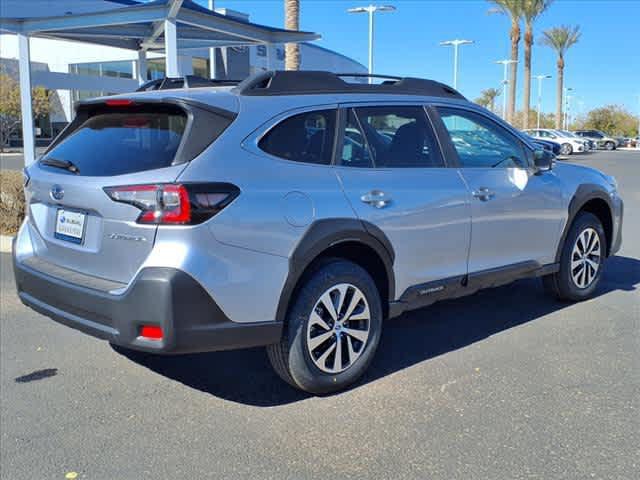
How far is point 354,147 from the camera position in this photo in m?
4.09

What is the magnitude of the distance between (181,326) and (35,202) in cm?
152

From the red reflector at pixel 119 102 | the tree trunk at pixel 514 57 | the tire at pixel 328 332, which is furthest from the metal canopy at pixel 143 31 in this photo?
the tree trunk at pixel 514 57

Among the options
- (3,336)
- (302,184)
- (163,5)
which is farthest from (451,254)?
(163,5)

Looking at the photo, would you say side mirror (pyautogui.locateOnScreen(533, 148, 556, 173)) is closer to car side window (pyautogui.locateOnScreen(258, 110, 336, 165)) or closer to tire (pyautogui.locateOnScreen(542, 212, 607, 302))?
tire (pyautogui.locateOnScreen(542, 212, 607, 302))

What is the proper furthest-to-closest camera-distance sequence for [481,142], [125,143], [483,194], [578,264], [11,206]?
[11,206] < [578,264] < [481,142] < [483,194] < [125,143]

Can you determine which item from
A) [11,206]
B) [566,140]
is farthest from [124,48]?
[566,140]

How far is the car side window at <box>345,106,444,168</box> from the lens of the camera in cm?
421

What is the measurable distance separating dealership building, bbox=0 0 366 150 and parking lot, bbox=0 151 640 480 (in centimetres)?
804

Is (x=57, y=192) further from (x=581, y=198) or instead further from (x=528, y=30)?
(x=528, y=30)

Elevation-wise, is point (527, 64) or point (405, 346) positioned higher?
point (527, 64)

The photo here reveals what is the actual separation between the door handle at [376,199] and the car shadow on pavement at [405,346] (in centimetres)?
116

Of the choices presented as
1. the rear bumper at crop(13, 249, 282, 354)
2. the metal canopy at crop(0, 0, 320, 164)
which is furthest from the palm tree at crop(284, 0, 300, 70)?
the rear bumper at crop(13, 249, 282, 354)

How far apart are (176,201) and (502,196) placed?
266 cm

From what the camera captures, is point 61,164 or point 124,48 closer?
point 61,164
